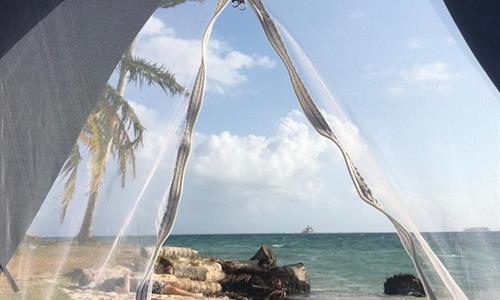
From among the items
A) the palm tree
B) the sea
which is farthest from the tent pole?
the sea

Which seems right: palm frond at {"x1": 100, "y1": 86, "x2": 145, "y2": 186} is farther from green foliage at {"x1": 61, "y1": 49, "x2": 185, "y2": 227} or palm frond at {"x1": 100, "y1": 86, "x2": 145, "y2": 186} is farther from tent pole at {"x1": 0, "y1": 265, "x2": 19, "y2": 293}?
tent pole at {"x1": 0, "y1": 265, "x2": 19, "y2": 293}

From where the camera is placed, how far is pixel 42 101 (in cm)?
161

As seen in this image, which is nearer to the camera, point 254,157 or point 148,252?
point 148,252

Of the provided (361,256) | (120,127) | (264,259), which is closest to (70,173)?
(120,127)

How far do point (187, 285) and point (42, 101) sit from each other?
7062mm

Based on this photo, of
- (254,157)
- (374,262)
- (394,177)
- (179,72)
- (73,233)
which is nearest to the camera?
(394,177)

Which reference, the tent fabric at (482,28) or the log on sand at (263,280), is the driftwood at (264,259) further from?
the tent fabric at (482,28)

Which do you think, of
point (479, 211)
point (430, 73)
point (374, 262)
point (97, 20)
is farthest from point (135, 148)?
point (374, 262)

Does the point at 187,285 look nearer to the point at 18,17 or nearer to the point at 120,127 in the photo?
the point at 120,127

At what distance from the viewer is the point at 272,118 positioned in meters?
23.0

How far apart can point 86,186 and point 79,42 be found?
1.36 ft

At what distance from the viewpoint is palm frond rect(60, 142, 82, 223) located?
5.33ft

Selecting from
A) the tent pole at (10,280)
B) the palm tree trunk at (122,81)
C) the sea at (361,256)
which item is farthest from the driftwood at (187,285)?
the palm tree trunk at (122,81)

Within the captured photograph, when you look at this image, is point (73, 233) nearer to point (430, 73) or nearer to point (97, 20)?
point (97, 20)
